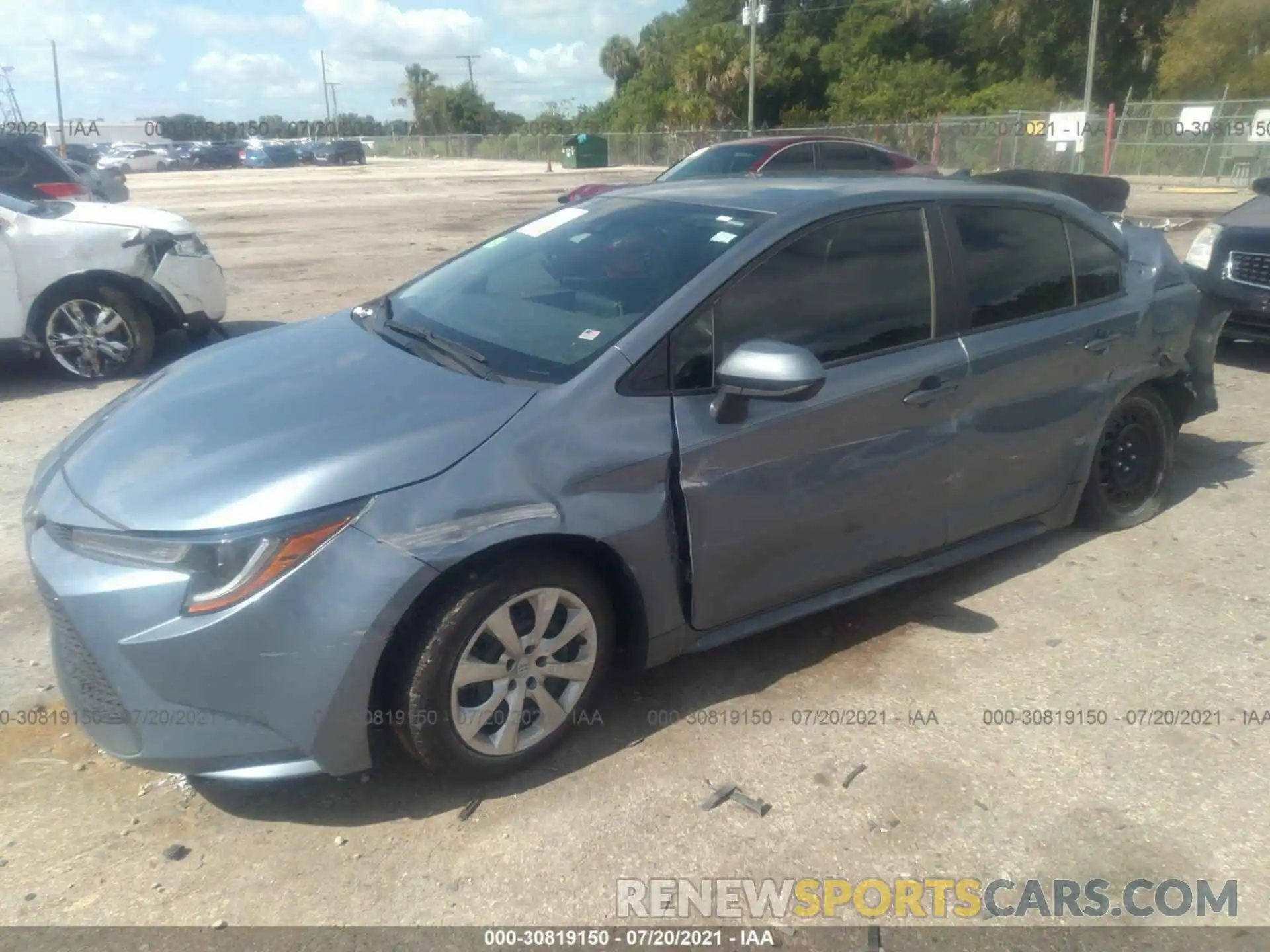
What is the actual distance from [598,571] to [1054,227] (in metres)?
2.52

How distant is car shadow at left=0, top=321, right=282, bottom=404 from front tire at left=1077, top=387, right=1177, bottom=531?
4915 mm

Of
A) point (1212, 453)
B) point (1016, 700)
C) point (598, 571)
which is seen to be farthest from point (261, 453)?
point (1212, 453)

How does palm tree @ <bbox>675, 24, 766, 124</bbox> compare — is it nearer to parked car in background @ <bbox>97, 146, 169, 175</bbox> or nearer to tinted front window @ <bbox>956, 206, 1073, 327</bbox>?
parked car in background @ <bbox>97, 146, 169, 175</bbox>

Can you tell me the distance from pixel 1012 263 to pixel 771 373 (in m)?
1.58

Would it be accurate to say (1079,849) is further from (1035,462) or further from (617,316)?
(617,316)

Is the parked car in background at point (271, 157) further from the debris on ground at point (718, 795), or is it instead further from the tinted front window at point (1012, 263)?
the debris on ground at point (718, 795)

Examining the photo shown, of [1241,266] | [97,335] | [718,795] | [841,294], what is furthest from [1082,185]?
[97,335]

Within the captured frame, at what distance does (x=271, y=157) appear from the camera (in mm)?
58750

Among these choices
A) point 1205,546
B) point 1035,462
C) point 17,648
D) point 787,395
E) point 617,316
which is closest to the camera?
point 787,395

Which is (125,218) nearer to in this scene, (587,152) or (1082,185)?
(1082,185)

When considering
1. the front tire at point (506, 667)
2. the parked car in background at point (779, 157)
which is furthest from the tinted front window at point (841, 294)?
the parked car in background at point (779, 157)

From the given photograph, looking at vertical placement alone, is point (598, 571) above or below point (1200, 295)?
below

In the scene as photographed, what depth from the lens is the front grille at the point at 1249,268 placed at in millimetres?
7395

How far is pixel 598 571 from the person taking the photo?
3043 millimetres
